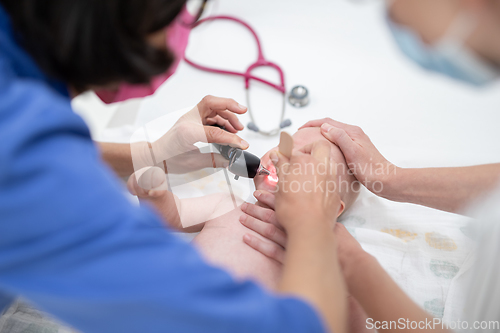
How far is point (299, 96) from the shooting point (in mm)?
1445

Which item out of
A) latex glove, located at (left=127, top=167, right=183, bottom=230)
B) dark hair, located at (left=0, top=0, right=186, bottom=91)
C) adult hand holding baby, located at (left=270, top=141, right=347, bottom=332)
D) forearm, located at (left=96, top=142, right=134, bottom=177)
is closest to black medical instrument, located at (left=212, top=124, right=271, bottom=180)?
adult hand holding baby, located at (left=270, top=141, right=347, bottom=332)

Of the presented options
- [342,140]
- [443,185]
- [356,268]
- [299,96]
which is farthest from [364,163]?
[299,96]

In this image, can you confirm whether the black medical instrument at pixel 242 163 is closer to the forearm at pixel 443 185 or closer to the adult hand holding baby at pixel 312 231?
the adult hand holding baby at pixel 312 231

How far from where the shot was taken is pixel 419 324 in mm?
732

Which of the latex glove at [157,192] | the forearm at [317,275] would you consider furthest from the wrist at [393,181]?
the latex glove at [157,192]

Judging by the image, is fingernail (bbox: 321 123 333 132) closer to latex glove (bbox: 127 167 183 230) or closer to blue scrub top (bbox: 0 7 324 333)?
latex glove (bbox: 127 167 183 230)

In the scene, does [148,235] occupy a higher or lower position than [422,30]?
lower

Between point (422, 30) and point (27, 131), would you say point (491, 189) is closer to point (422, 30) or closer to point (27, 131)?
point (422, 30)

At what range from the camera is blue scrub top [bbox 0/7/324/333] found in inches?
17.4

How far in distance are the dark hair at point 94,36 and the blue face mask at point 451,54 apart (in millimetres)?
398

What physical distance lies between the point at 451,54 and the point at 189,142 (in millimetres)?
754

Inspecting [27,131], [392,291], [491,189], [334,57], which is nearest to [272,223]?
[392,291]

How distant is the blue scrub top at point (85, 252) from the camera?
44cm

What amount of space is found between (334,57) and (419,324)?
1.23 metres
